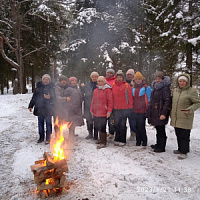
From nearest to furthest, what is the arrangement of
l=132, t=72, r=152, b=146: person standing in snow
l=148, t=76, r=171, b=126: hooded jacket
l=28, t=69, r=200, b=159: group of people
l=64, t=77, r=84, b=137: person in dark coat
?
l=28, t=69, r=200, b=159: group of people
l=148, t=76, r=171, b=126: hooded jacket
l=132, t=72, r=152, b=146: person standing in snow
l=64, t=77, r=84, b=137: person in dark coat

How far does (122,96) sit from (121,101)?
15 centimetres

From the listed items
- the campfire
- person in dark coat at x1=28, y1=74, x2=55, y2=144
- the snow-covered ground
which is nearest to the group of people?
person in dark coat at x1=28, y1=74, x2=55, y2=144

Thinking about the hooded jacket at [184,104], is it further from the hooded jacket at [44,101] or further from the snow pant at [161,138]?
the hooded jacket at [44,101]

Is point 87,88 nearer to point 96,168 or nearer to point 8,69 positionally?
point 96,168

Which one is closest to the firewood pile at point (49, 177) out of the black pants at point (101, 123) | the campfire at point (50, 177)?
the campfire at point (50, 177)

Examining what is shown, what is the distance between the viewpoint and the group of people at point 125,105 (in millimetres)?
4438

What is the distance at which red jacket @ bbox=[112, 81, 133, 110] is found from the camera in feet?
17.1

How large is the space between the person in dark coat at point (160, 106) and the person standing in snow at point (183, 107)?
189 millimetres

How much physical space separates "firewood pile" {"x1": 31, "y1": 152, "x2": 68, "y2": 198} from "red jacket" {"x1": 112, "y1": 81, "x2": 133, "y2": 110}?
2.72 m

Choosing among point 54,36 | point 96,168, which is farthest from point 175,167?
point 54,36
